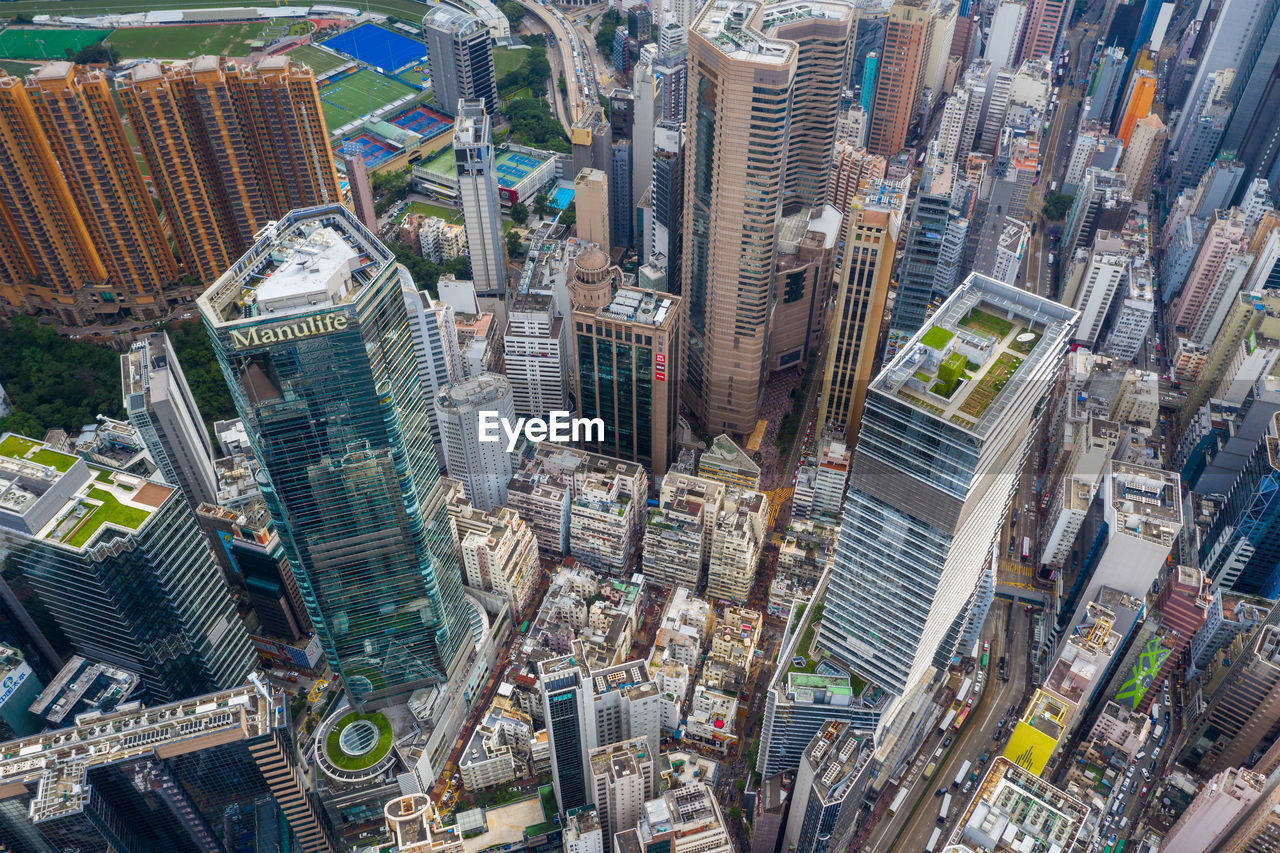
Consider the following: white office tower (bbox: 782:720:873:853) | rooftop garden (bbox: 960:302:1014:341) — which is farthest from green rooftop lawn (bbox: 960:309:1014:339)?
white office tower (bbox: 782:720:873:853)

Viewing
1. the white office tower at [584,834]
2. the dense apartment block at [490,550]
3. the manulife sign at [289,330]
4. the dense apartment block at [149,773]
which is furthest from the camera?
the dense apartment block at [490,550]

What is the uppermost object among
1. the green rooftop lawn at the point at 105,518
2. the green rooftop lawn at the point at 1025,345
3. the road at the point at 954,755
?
the green rooftop lawn at the point at 1025,345

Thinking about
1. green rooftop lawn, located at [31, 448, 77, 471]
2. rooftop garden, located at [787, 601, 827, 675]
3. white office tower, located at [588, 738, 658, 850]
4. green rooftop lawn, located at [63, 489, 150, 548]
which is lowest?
white office tower, located at [588, 738, 658, 850]

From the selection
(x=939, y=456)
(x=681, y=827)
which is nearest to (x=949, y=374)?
(x=939, y=456)

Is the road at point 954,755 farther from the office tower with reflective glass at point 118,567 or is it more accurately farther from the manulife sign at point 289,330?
the manulife sign at point 289,330

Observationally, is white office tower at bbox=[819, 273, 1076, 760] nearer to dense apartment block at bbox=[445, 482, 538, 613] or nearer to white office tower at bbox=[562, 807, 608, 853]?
white office tower at bbox=[562, 807, 608, 853]

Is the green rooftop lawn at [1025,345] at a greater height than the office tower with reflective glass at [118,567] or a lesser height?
greater

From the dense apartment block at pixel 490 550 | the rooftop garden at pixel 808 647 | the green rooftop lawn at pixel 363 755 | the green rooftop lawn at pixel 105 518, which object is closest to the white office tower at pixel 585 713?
the rooftop garden at pixel 808 647
